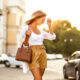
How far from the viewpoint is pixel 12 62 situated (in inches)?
1188

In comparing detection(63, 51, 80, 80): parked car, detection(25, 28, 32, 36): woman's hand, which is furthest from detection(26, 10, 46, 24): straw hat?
detection(63, 51, 80, 80): parked car

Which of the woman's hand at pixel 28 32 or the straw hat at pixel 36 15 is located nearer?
the woman's hand at pixel 28 32

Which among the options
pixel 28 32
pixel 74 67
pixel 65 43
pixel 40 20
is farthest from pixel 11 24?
pixel 28 32

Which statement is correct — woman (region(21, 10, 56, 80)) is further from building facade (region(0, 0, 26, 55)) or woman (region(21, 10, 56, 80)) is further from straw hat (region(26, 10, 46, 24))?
building facade (region(0, 0, 26, 55))

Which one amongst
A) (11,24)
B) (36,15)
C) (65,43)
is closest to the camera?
(36,15)

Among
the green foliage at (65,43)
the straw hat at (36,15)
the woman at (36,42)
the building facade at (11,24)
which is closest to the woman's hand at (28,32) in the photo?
the woman at (36,42)

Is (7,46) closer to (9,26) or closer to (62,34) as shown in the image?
(9,26)

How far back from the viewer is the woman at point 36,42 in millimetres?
5148

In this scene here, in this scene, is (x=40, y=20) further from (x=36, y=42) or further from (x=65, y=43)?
(x=65, y=43)

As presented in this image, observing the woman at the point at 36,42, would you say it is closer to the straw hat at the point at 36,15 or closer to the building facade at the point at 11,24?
the straw hat at the point at 36,15

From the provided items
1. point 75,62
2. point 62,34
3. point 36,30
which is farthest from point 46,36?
point 62,34

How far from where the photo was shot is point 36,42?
5.32 metres

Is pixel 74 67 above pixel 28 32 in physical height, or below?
below

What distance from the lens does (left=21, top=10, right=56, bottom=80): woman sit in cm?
515
